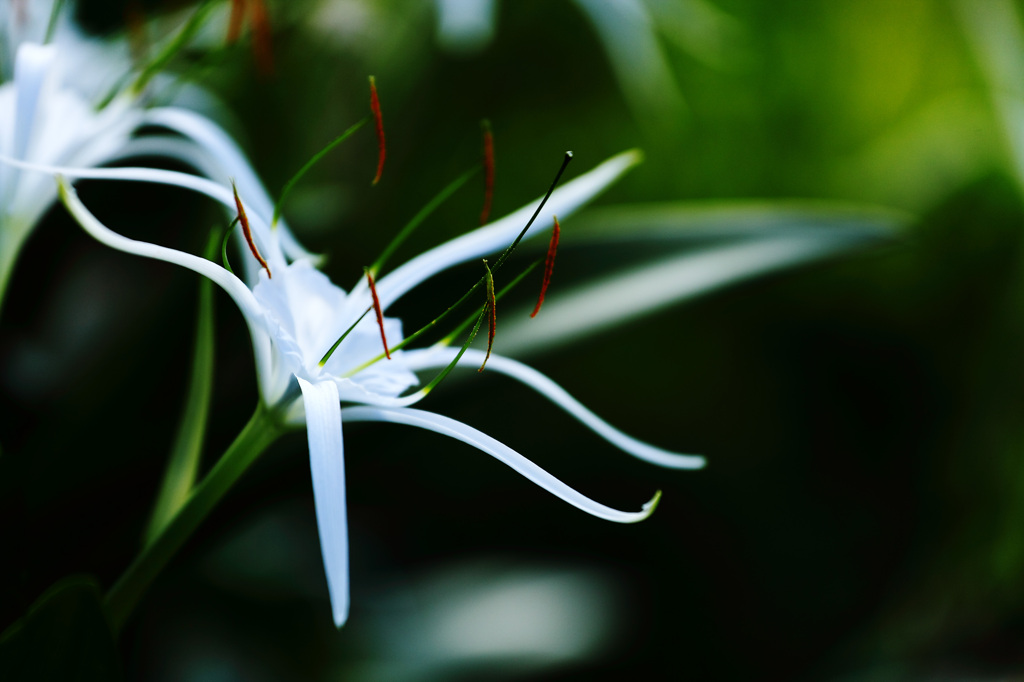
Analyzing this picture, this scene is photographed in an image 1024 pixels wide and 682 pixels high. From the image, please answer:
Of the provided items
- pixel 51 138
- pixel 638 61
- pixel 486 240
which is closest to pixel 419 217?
pixel 486 240

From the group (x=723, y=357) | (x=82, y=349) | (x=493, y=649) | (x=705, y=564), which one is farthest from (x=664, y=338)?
(x=82, y=349)

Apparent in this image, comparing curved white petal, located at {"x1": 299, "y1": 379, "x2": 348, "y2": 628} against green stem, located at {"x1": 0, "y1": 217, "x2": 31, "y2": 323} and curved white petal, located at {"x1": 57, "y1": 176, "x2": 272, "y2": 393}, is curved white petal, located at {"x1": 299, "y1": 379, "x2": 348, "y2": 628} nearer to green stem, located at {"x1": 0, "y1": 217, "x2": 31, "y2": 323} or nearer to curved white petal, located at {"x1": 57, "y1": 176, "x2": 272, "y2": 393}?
curved white petal, located at {"x1": 57, "y1": 176, "x2": 272, "y2": 393}

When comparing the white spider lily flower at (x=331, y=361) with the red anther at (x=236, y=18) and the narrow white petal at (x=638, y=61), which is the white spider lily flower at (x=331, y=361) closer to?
the red anther at (x=236, y=18)

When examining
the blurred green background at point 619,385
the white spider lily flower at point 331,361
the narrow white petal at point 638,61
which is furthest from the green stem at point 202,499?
the narrow white petal at point 638,61

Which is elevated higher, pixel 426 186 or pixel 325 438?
pixel 426 186

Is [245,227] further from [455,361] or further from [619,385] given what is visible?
[619,385]

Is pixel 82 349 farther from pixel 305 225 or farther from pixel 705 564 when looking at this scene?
A: pixel 705 564

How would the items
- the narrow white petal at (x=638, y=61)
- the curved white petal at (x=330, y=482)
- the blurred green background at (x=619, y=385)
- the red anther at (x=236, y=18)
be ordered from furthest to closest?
the narrow white petal at (x=638, y=61), the blurred green background at (x=619, y=385), the red anther at (x=236, y=18), the curved white petal at (x=330, y=482)
